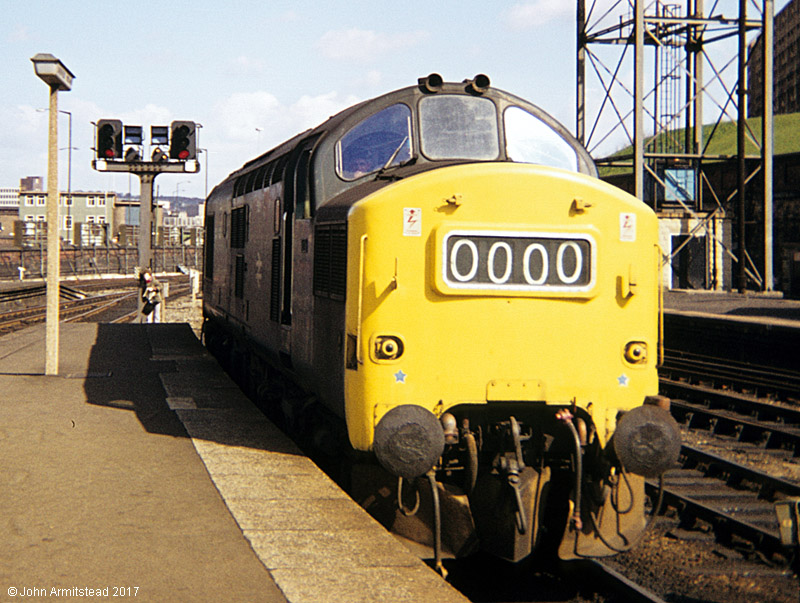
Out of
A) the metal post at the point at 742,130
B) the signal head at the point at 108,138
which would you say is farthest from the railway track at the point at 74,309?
the metal post at the point at 742,130

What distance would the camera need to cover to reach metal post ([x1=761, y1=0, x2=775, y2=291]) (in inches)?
1171

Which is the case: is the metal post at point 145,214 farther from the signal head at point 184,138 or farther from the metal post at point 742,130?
the metal post at point 742,130

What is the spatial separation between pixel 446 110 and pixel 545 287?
1.81 metres

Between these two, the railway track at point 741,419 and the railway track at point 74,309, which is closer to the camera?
the railway track at point 741,419

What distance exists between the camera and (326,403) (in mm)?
6645

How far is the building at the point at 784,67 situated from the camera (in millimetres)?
53656

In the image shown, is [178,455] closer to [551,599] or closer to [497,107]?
[551,599]

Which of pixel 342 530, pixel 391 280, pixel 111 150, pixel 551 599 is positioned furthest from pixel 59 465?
pixel 111 150

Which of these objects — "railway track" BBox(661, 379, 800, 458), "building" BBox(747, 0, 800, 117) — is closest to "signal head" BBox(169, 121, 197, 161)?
"railway track" BBox(661, 379, 800, 458)

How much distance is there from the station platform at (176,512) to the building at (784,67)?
50682 mm

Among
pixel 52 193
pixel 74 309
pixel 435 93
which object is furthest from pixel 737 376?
pixel 74 309

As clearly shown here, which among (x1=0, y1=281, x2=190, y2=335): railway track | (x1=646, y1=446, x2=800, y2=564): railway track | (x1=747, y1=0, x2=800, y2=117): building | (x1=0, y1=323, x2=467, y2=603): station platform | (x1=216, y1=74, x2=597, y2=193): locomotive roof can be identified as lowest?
(x1=646, y1=446, x2=800, y2=564): railway track

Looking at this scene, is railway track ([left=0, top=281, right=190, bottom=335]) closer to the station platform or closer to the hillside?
the station platform

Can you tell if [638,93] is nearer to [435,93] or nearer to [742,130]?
[742,130]
